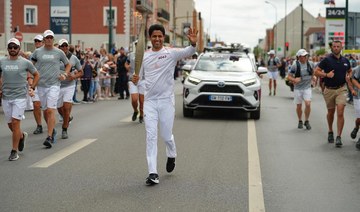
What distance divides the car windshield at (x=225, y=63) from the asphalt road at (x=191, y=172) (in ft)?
9.74

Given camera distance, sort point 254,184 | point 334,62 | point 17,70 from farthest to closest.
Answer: point 334,62 < point 17,70 < point 254,184

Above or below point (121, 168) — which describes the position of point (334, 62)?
above

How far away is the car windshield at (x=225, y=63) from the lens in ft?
53.9

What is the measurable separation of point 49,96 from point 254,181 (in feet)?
14.4

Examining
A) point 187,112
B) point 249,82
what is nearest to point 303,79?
point 249,82

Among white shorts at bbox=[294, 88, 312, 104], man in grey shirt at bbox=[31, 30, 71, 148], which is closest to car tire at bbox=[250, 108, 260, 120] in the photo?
white shorts at bbox=[294, 88, 312, 104]

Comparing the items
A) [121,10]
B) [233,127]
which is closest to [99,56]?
[233,127]

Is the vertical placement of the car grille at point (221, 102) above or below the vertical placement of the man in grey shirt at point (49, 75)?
below

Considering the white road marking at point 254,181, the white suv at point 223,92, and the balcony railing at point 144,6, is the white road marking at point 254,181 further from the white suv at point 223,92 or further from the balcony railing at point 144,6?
the balcony railing at point 144,6

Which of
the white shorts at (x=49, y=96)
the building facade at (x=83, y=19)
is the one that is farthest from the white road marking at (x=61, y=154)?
the building facade at (x=83, y=19)

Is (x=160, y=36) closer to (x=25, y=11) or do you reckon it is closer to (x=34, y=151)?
(x=34, y=151)

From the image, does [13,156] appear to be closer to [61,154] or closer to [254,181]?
[61,154]

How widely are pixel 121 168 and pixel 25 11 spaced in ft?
172

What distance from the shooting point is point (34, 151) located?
10078 millimetres
